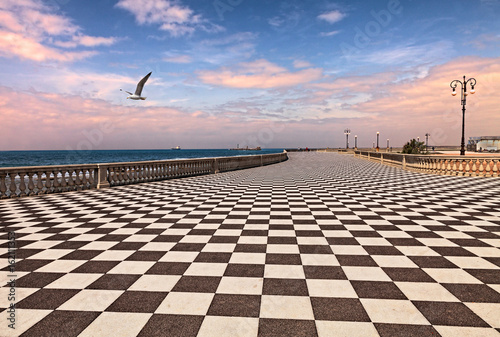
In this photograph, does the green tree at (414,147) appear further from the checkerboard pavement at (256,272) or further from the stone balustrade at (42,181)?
the stone balustrade at (42,181)

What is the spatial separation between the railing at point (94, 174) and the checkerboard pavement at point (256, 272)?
268 centimetres

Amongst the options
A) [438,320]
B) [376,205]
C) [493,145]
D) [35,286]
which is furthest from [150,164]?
[493,145]

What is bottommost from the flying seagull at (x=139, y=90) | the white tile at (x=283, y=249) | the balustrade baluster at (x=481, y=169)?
the white tile at (x=283, y=249)

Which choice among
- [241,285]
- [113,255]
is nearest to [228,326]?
[241,285]

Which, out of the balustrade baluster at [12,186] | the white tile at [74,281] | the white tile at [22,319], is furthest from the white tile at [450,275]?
the balustrade baluster at [12,186]

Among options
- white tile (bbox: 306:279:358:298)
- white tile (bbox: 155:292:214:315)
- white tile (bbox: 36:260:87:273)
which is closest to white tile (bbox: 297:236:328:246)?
white tile (bbox: 306:279:358:298)

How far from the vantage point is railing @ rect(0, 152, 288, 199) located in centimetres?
954

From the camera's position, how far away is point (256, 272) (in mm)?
3625

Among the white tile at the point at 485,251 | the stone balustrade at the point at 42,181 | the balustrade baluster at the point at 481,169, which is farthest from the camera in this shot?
the balustrade baluster at the point at 481,169

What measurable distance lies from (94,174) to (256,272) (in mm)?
10162

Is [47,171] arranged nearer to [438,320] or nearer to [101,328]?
[101,328]

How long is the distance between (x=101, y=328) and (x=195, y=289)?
37.7 inches

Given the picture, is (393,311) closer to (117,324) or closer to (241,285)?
(241,285)

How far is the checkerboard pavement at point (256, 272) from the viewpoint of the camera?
257 centimetres
